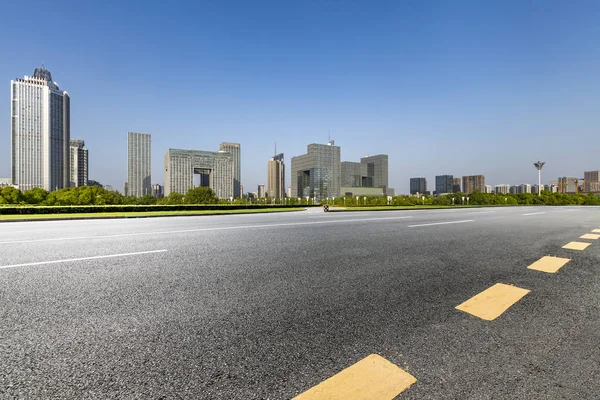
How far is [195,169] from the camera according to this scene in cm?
16325

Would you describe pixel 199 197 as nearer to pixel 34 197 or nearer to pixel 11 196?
pixel 34 197

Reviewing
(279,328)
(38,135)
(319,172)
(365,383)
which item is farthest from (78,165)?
(365,383)

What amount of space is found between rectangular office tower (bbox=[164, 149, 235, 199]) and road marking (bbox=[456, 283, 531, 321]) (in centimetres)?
16143

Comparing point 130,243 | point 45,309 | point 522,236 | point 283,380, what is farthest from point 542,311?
point 130,243

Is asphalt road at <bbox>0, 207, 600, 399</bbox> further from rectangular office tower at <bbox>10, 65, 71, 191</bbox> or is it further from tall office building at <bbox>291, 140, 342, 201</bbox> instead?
rectangular office tower at <bbox>10, 65, 71, 191</bbox>

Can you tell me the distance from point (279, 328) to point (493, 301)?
2.33 meters

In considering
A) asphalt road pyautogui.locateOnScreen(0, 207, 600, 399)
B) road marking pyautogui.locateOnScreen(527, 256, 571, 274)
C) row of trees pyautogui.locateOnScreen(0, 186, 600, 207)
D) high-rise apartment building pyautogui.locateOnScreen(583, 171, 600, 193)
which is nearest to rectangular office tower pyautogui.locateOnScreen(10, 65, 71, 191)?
row of trees pyautogui.locateOnScreen(0, 186, 600, 207)

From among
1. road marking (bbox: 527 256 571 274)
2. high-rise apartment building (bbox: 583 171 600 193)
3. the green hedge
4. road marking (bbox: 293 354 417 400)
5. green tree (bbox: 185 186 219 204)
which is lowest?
road marking (bbox: 293 354 417 400)

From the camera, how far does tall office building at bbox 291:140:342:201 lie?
175 m

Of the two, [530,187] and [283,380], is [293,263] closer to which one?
[283,380]

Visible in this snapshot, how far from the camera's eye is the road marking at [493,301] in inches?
106

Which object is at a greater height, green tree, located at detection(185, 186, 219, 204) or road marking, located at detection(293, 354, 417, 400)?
green tree, located at detection(185, 186, 219, 204)

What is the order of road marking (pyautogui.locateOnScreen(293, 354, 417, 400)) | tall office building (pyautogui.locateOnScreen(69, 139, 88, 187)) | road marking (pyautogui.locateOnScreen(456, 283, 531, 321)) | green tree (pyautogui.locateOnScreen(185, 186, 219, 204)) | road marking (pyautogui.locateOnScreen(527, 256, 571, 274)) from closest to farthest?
road marking (pyautogui.locateOnScreen(293, 354, 417, 400)) < road marking (pyautogui.locateOnScreen(456, 283, 531, 321)) < road marking (pyautogui.locateOnScreen(527, 256, 571, 274)) < green tree (pyautogui.locateOnScreen(185, 186, 219, 204)) < tall office building (pyautogui.locateOnScreen(69, 139, 88, 187))

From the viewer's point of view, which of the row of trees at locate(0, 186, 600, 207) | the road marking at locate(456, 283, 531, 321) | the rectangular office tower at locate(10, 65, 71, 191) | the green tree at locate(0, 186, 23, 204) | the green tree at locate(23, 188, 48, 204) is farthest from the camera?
the rectangular office tower at locate(10, 65, 71, 191)
